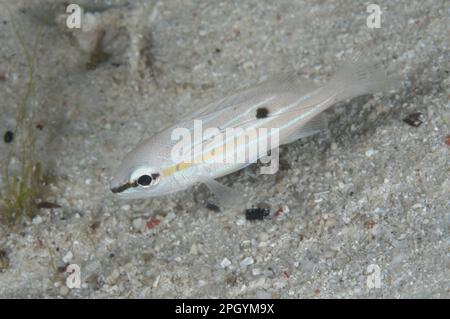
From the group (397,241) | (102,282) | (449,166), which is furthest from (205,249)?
(449,166)

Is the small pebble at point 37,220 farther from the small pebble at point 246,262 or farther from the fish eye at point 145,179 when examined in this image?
the small pebble at point 246,262

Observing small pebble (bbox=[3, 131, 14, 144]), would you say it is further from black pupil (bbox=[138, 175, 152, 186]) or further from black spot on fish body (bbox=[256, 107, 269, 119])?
black spot on fish body (bbox=[256, 107, 269, 119])

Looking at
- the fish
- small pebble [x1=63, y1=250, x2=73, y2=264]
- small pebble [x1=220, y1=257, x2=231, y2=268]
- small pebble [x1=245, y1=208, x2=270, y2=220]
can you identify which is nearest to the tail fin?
the fish

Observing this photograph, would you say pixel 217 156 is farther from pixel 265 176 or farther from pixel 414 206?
pixel 414 206

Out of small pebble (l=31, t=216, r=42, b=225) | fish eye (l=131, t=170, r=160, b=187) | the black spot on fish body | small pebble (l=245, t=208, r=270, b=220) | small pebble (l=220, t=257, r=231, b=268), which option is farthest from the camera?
small pebble (l=31, t=216, r=42, b=225)

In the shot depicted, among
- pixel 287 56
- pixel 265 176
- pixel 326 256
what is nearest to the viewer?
pixel 326 256

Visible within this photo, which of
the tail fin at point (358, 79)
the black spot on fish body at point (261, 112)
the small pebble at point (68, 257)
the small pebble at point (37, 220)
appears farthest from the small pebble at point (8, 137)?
the tail fin at point (358, 79)

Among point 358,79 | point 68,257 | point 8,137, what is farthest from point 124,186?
point 8,137
